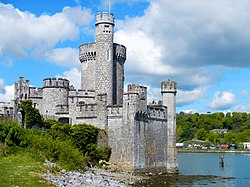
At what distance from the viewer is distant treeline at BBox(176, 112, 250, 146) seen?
147m

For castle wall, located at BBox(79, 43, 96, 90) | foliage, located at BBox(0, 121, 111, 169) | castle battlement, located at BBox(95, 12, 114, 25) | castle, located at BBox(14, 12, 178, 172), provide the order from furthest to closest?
castle wall, located at BBox(79, 43, 96, 90) → castle battlement, located at BBox(95, 12, 114, 25) → castle, located at BBox(14, 12, 178, 172) → foliage, located at BBox(0, 121, 111, 169)

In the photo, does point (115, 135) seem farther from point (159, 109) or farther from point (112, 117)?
point (159, 109)

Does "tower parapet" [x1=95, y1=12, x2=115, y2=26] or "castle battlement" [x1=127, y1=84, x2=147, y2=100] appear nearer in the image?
"castle battlement" [x1=127, y1=84, x2=147, y2=100]

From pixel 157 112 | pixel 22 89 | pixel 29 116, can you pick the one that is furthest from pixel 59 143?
pixel 22 89

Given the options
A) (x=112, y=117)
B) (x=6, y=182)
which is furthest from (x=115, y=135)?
(x=6, y=182)

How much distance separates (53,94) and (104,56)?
6699 millimetres

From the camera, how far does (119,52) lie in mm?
47625

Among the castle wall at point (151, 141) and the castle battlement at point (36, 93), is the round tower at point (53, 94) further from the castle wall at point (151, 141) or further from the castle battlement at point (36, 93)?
the castle wall at point (151, 141)

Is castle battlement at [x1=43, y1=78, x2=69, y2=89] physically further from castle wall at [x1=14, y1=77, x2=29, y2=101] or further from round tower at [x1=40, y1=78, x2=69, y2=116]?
castle wall at [x1=14, y1=77, x2=29, y2=101]

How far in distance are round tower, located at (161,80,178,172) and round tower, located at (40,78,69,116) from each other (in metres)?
10.6

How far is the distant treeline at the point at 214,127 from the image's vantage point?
481ft

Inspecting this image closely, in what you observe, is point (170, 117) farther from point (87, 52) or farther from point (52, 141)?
point (52, 141)

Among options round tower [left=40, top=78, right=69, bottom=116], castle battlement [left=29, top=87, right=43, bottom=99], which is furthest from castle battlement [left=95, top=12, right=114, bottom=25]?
castle battlement [left=29, top=87, right=43, bottom=99]

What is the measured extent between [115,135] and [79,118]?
4557mm
